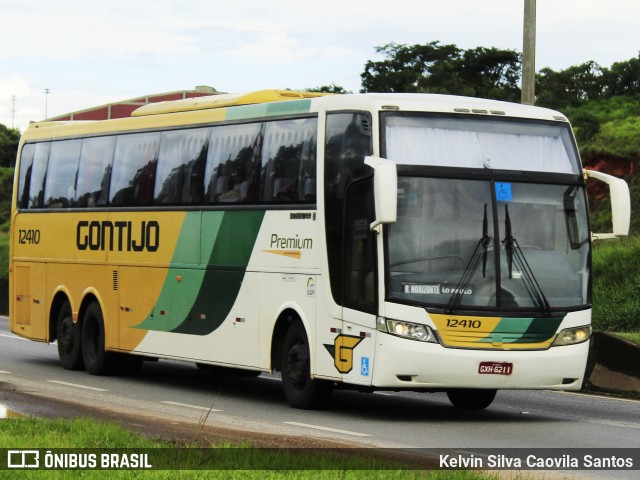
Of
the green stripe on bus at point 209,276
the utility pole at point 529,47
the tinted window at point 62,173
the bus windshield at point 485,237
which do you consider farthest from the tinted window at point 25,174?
the bus windshield at point 485,237

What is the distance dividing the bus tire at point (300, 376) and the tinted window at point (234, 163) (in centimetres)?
192

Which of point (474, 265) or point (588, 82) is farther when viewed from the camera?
point (588, 82)

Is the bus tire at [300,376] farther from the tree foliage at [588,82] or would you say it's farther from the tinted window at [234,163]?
the tree foliage at [588,82]

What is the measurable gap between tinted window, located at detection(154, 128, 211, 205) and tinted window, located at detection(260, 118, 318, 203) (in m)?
1.72

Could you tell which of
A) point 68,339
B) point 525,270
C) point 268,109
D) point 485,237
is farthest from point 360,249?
point 68,339

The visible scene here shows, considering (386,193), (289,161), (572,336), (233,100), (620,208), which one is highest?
(233,100)

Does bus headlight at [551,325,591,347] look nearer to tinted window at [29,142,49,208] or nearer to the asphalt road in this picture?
the asphalt road

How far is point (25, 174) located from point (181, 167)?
585 centimetres

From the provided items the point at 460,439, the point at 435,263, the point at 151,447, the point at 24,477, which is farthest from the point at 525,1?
the point at 24,477

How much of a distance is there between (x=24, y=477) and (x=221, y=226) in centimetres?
850

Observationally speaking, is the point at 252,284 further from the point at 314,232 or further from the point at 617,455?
the point at 617,455

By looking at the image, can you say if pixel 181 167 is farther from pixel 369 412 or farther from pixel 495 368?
pixel 495 368

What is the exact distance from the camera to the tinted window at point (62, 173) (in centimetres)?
2230

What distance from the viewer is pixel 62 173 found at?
74.1 ft
